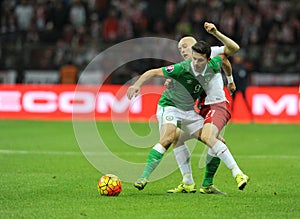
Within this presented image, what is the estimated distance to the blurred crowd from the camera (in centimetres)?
2714

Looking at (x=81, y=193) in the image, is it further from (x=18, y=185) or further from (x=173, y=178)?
(x=173, y=178)

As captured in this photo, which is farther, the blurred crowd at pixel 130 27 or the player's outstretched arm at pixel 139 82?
the blurred crowd at pixel 130 27

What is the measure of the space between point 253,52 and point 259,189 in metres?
16.2

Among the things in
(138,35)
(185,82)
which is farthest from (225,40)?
(138,35)

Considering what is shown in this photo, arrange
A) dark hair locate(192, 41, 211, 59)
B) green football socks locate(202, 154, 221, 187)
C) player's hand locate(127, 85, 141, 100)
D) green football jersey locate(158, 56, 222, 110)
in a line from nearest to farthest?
player's hand locate(127, 85, 141, 100)
dark hair locate(192, 41, 211, 59)
green football jersey locate(158, 56, 222, 110)
green football socks locate(202, 154, 221, 187)

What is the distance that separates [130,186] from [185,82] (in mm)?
1925

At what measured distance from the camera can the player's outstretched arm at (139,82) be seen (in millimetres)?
10086

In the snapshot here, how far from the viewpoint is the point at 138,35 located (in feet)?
92.0

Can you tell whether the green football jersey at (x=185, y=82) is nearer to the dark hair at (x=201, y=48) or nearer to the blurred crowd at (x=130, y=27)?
the dark hair at (x=201, y=48)

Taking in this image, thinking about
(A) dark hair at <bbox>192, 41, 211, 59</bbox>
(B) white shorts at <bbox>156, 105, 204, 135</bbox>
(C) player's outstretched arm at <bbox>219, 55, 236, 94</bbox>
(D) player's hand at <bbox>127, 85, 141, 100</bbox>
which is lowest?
(B) white shorts at <bbox>156, 105, 204, 135</bbox>

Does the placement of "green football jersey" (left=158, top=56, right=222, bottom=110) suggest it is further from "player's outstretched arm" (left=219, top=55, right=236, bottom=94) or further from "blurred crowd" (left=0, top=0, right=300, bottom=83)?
"blurred crowd" (left=0, top=0, right=300, bottom=83)

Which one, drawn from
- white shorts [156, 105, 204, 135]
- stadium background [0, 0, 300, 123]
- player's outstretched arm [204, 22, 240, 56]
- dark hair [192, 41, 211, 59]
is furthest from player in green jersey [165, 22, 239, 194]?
stadium background [0, 0, 300, 123]

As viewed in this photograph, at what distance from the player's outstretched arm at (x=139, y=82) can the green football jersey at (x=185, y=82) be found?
13 cm

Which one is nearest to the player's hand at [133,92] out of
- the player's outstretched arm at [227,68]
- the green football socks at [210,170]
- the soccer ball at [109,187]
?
the soccer ball at [109,187]
